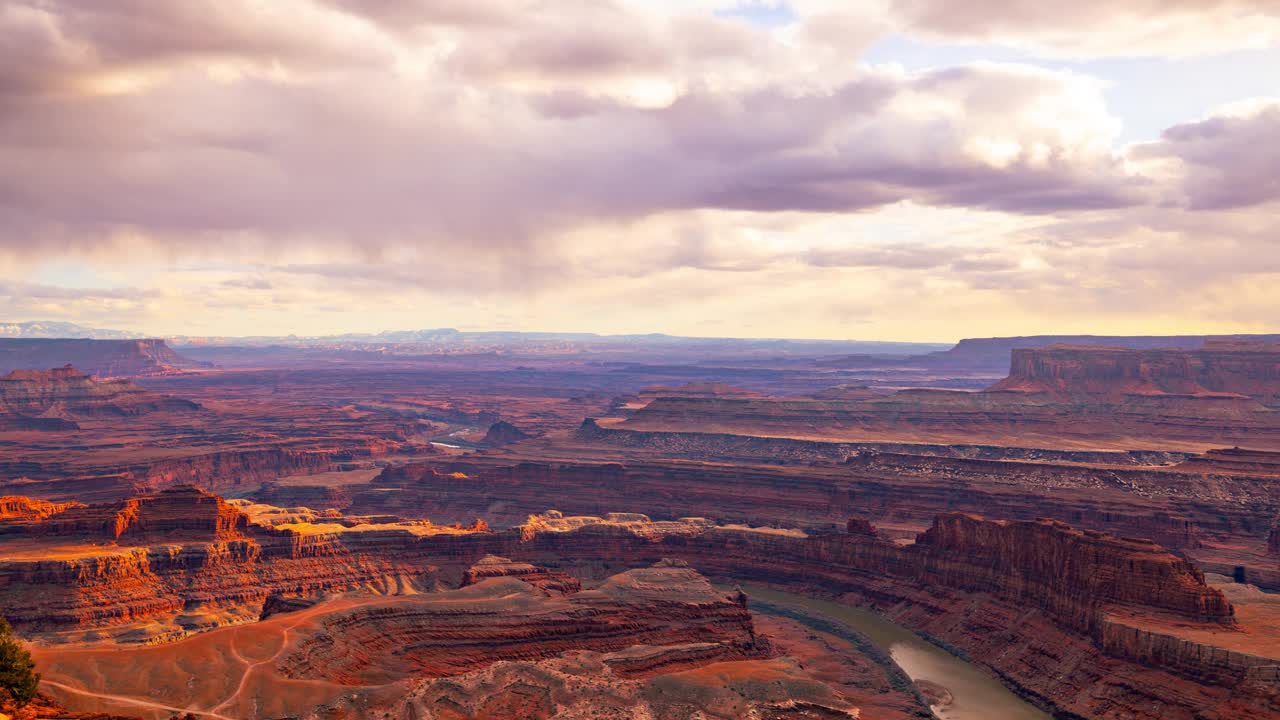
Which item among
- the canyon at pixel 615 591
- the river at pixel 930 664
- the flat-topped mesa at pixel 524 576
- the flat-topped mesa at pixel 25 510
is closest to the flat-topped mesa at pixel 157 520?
the canyon at pixel 615 591

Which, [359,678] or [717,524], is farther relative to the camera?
[717,524]

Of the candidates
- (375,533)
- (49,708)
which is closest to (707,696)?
(49,708)

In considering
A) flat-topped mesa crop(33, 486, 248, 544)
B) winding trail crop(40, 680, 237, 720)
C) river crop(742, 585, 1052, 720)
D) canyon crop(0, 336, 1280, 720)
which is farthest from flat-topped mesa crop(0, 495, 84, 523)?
river crop(742, 585, 1052, 720)

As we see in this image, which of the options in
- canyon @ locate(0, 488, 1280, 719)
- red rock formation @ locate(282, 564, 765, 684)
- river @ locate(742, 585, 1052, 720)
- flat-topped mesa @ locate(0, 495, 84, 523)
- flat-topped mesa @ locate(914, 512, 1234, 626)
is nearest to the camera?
red rock formation @ locate(282, 564, 765, 684)

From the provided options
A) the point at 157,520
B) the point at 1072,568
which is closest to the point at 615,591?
the point at 1072,568

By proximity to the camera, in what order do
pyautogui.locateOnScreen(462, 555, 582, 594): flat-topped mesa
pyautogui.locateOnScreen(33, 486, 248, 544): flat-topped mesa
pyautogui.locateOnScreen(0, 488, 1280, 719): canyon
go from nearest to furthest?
pyautogui.locateOnScreen(0, 488, 1280, 719): canyon → pyautogui.locateOnScreen(462, 555, 582, 594): flat-topped mesa → pyautogui.locateOnScreen(33, 486, 248, 544): flat-topped mesa

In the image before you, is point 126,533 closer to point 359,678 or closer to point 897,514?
point 359,678

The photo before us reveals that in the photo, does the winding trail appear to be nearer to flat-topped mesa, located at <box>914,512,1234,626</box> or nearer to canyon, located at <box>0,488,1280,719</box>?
canyon, located at <box>0,488,1280,719</box>

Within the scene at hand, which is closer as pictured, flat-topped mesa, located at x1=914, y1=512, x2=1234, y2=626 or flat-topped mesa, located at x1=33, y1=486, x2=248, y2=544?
flat-topped mesa, located at x1=914, y1=512, x2=1234, y2=626
